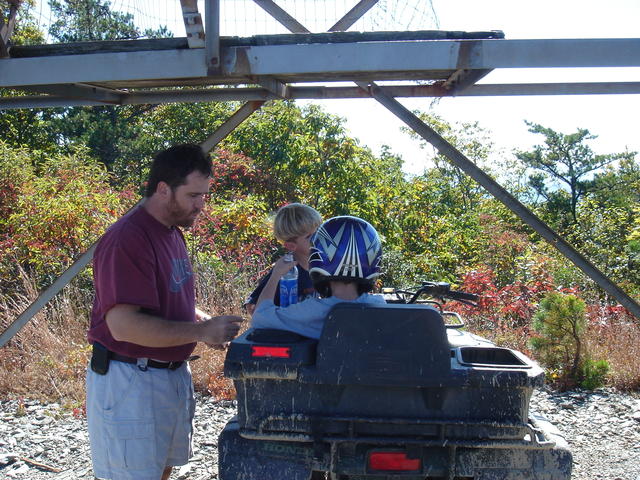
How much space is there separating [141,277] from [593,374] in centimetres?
487

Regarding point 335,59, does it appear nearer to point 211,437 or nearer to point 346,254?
point 346,254

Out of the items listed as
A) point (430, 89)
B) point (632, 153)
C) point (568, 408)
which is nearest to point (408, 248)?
point (568, 408)

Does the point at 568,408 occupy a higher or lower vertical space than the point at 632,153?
lower

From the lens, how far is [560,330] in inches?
262

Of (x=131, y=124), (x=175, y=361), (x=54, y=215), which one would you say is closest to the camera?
(x=175, y=361)

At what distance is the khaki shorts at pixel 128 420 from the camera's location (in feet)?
9.84

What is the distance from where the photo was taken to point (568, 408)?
19.5 ft

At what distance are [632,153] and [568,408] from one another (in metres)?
29.3

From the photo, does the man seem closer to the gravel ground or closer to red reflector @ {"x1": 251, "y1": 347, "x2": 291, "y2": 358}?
red reflector @ {"x1": 251, "y1": 347, "x2": 291, "y2": 358}

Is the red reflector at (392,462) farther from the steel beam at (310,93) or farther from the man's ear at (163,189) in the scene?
the steel beam at (310,93)

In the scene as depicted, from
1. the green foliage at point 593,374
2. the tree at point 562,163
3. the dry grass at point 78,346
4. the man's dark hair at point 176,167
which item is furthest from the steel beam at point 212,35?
the tree at point 562,163

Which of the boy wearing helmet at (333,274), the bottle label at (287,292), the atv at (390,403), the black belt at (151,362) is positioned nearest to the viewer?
the atv at (390,403)

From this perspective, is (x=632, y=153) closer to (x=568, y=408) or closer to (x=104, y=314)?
(x=568, y=408)

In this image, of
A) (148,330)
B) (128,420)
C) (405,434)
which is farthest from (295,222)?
(405,434)
